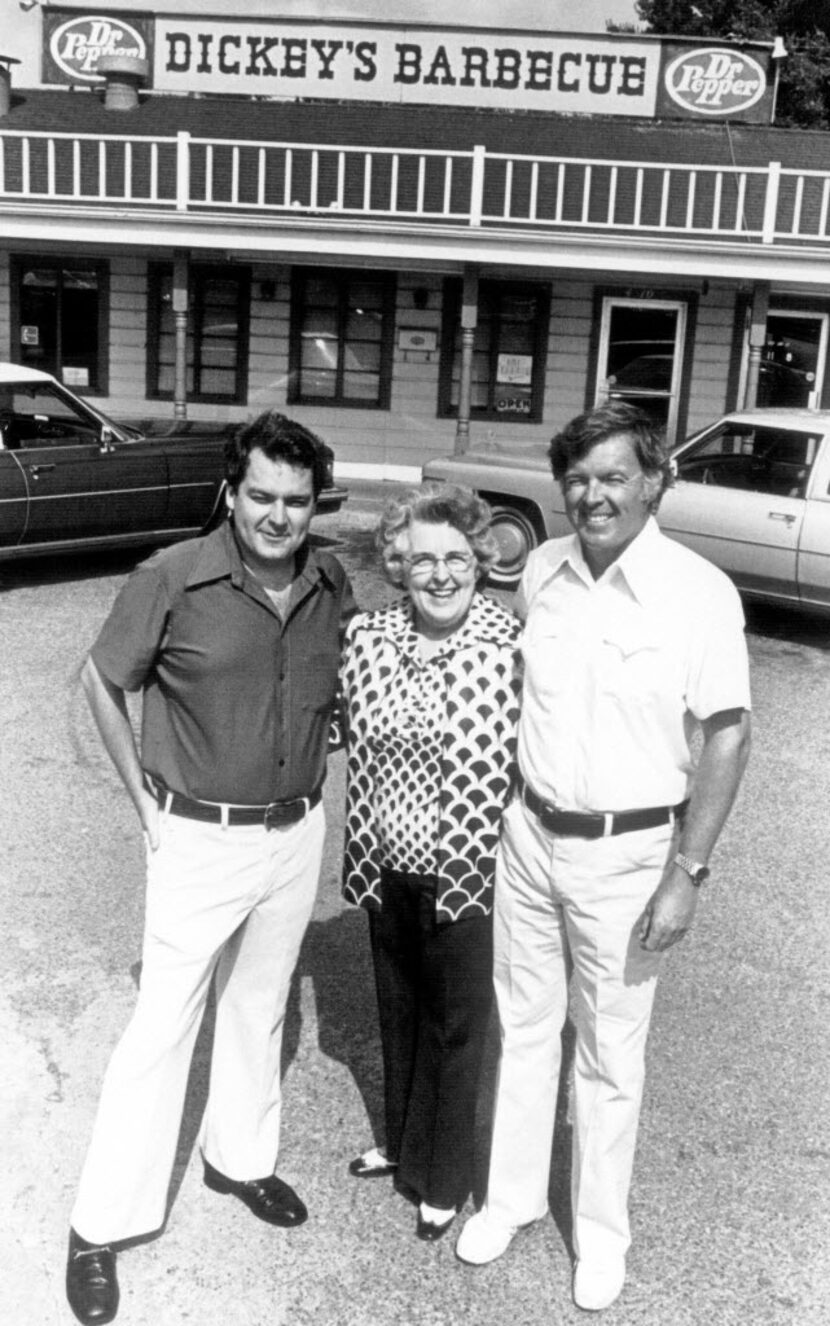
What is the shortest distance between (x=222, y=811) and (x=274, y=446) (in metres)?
0.78

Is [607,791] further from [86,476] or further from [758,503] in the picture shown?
[86,476]

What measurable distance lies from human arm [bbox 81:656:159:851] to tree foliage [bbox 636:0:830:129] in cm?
3120

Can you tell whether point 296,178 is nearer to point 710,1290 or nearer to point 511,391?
point 511,391

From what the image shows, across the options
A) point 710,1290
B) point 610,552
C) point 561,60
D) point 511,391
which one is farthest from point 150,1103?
point 561,60

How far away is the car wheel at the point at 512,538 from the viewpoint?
10.4 meters

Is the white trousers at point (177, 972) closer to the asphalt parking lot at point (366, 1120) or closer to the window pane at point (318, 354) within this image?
the asphalt parking lot at point (366, 1120)

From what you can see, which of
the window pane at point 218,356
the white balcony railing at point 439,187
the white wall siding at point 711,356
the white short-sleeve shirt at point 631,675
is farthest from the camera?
the window pane at point 218,356

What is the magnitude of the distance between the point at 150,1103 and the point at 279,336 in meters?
14.6

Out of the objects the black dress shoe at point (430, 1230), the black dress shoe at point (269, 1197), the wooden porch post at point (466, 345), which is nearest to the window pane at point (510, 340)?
the wooden porch post at point (466, 345)

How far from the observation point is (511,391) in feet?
54.2

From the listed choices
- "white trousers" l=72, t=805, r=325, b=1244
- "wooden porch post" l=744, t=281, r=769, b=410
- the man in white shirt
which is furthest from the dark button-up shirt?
"wooden porch post" l=744, t=281, r=769, b=410

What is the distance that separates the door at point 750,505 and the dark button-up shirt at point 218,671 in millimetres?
6428

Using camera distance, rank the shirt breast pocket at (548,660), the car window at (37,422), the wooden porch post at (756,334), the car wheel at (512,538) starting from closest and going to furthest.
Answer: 1. the shirt breast pocket at (548,660)
2. the car window at (37,422)
3. the car wheel at (512,538)
4. the wooden porch post at (756,334)

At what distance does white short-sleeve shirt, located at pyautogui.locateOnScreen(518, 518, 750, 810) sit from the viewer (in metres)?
2.72
